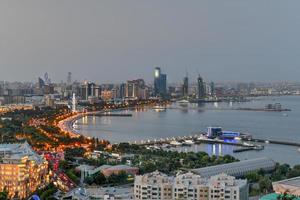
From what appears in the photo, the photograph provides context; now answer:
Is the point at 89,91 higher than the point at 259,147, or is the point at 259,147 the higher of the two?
the point at 89,91

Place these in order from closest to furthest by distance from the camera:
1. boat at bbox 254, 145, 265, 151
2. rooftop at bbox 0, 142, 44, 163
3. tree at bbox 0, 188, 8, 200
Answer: tree at bbox 0, 188, 8, 200
rooftop at bbox 0, 142, 44, 163
boat at bbox 254, 145, 265, 151

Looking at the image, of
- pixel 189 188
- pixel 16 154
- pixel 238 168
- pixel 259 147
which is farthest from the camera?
pixel 259 147

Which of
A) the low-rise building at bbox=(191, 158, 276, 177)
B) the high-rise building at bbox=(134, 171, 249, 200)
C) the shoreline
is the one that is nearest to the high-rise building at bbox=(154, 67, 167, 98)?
the shoreline

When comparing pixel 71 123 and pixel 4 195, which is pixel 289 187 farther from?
pixel 71 123

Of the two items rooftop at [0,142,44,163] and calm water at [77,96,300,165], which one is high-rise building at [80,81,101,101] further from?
rooftop at [0,142,44,163]

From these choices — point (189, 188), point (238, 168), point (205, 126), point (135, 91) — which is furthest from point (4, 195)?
point (135, 91)

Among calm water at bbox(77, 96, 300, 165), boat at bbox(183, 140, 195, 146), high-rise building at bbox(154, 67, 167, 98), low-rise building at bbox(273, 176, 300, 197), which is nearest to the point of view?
low-rise building at bbox(273, 176, 300, 197)

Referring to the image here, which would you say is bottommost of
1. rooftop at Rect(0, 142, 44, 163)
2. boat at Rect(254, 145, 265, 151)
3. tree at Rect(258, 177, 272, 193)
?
boat at Rect(254, 145, 265, 151)

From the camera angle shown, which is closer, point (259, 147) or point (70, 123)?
point (259, 147)
